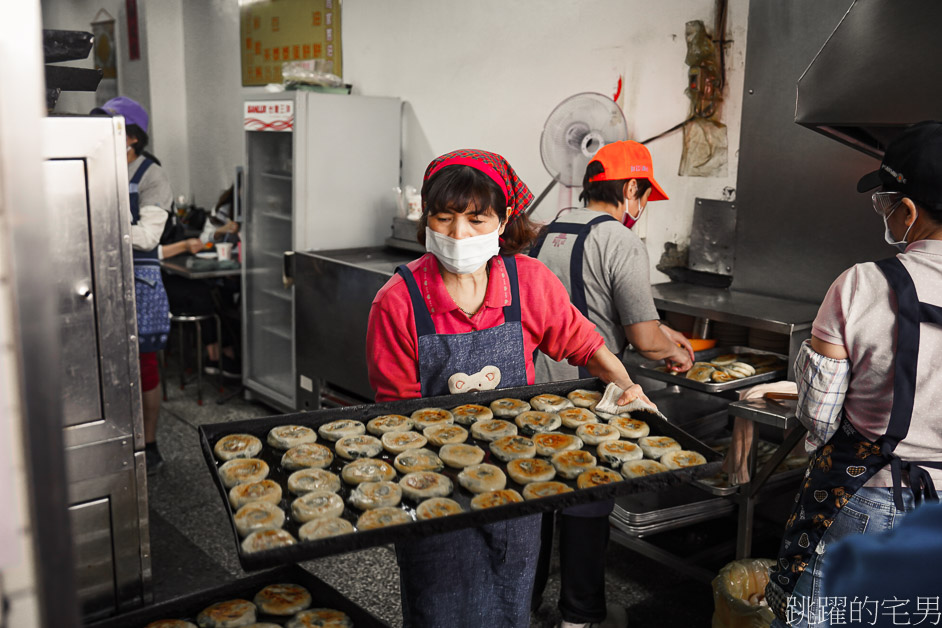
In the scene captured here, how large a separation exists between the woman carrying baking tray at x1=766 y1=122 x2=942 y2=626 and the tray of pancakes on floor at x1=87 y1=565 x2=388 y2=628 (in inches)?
40.6

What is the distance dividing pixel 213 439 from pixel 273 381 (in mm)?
3819

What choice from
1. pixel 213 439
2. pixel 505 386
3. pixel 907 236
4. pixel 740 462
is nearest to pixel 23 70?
pixel 213 439

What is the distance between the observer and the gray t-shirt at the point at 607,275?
2.59m

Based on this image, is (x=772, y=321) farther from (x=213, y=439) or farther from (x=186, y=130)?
(x=186, y=130)

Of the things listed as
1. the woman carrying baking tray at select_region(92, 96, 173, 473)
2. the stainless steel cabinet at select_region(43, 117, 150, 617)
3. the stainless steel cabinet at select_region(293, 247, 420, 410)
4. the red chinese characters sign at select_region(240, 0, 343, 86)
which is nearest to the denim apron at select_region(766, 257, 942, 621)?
the stainless steel cabinet at select_region(43, 117, 150, 617)

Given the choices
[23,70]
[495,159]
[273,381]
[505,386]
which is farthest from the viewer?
[273,381]

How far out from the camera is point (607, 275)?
2617mm

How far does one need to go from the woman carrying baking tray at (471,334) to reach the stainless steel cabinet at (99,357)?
0.62 metres

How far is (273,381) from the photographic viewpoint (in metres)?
5.43

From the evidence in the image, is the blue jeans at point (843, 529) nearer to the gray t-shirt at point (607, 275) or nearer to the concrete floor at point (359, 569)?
the gray t-shirt at point (607, 275)

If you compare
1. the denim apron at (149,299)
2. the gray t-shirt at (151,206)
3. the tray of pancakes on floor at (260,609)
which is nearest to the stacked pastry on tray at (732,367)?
the tray of pancakes on floor at (260,609)

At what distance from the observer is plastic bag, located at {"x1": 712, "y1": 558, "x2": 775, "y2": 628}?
2320 millimetres

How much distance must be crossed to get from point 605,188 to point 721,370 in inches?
32.4

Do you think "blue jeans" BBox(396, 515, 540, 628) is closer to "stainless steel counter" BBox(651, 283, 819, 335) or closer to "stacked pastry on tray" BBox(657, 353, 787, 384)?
"stacked pastry on tray" BBox(657, 353, 787, 384)
